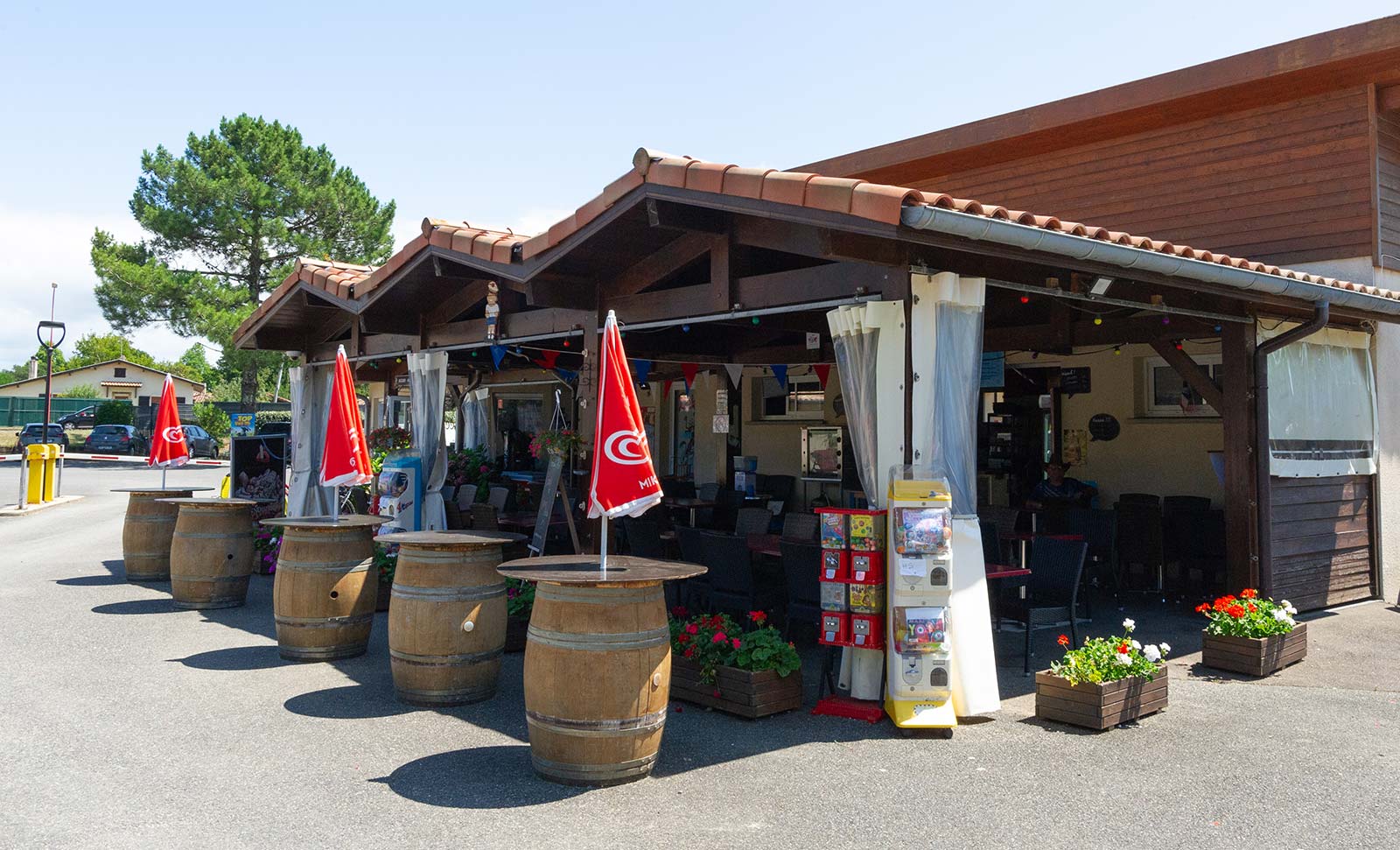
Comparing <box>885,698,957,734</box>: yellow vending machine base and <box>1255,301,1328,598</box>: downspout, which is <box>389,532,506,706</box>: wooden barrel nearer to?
<box>885,698,957,734</box>: yellow vending machine base

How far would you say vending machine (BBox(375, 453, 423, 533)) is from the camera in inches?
354

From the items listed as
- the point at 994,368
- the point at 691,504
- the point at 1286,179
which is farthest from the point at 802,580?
the point at 1286,179

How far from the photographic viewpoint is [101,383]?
172 feet

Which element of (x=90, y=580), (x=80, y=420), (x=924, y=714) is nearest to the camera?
(x=924, y=714)

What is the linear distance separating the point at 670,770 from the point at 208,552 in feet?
17.4

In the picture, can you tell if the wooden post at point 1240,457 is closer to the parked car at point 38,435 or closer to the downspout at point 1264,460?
the downspout at point 1264,460

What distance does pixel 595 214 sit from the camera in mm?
6102

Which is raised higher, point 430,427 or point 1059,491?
point 430,427

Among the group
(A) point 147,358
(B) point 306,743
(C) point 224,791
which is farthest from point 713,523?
(A) point 147,358

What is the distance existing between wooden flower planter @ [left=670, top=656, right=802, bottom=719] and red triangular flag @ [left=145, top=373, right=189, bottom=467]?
6961 mm

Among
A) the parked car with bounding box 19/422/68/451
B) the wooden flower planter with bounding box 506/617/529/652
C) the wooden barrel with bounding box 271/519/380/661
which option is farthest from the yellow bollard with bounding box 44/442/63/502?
the parked car with bounding box 19/422/68/451

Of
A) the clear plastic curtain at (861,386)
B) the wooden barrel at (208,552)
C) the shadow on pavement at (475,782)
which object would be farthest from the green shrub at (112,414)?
the clear plastic curtain at (861,386)

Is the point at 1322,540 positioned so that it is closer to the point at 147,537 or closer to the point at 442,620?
the point at 442,620

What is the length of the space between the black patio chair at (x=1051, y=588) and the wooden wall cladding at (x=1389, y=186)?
4.59 meters
